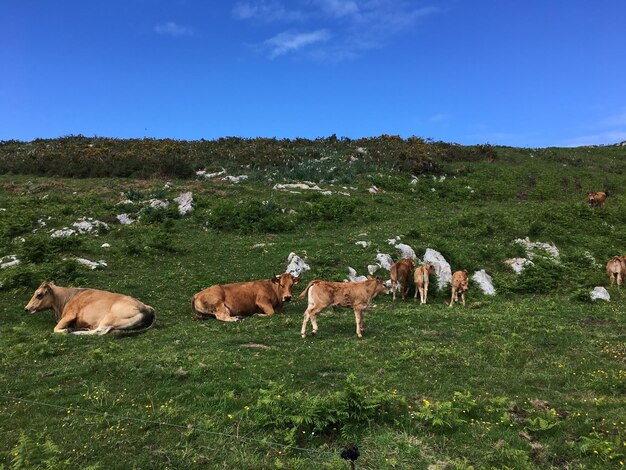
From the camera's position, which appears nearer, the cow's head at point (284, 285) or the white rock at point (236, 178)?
the cow's head at point (284, 285)

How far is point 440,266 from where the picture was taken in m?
21.5

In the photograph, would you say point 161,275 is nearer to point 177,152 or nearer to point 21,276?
point 21,276

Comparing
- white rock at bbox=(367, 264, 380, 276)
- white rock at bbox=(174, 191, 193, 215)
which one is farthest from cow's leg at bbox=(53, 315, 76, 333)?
white rock at bbox=(174, 191, 193, 215)

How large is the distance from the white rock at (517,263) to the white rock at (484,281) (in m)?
1.85

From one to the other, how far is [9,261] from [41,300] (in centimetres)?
657

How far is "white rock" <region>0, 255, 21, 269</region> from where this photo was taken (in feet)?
61.5

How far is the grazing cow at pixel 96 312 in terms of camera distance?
13.4 m

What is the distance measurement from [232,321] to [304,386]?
22.0 ft

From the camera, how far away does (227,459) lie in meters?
6.52

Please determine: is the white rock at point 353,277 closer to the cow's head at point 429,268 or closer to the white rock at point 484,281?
the cow's head at point 429,268

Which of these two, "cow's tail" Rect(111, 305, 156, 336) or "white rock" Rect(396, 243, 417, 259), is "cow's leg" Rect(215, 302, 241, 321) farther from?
"white rock" Rect(396, 243, 417, 259)

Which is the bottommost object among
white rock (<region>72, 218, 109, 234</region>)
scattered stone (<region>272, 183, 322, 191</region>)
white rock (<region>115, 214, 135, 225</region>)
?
white rock (<region>72, 218, 109, 234</region>)

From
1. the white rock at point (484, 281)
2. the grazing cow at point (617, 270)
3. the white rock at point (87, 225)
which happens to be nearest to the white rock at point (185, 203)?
the white rock at point (87, 225)

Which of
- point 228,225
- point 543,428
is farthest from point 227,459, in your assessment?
point 228,225
